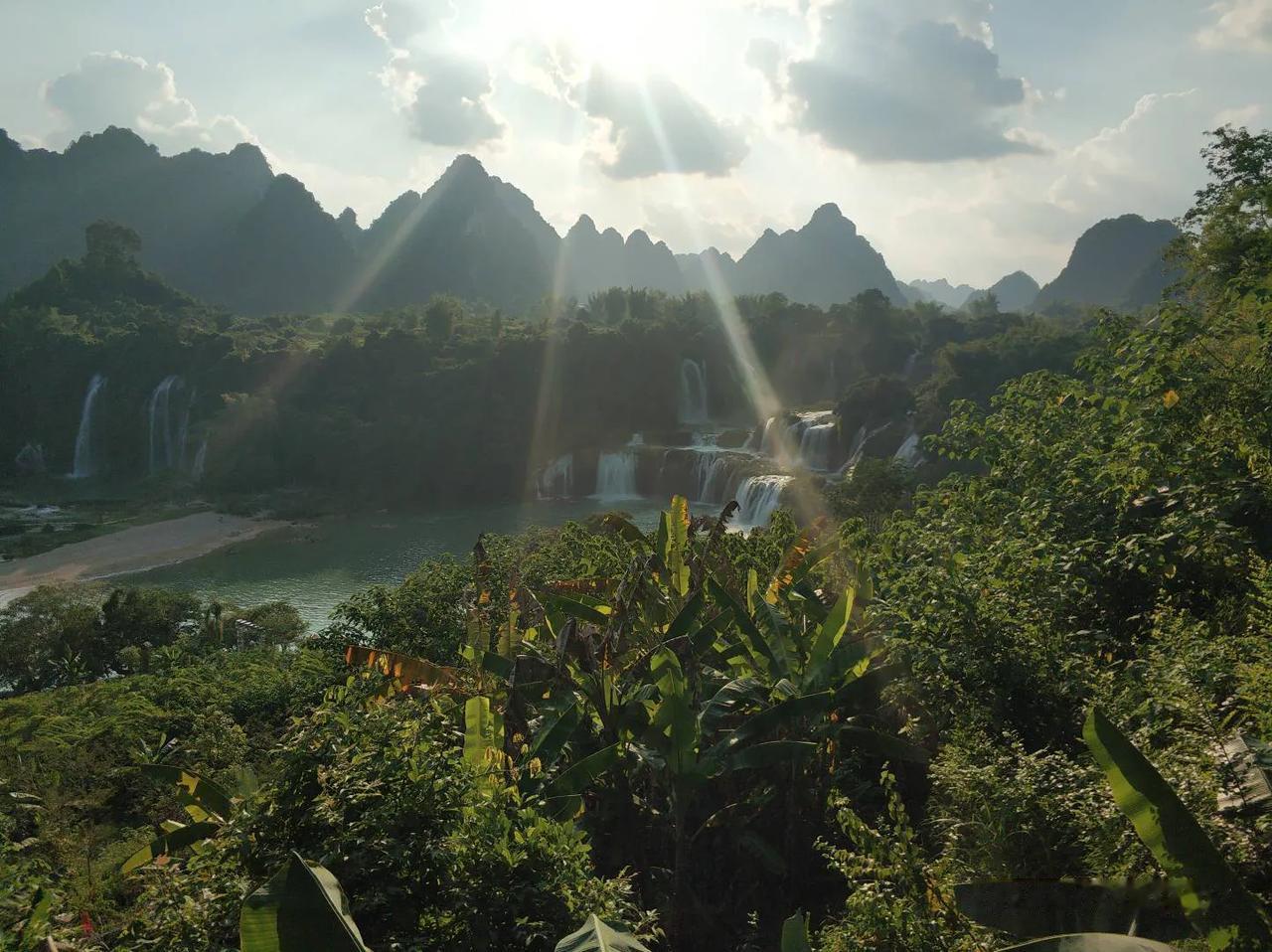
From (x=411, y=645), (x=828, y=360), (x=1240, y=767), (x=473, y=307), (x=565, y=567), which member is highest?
(x=473, y=307)

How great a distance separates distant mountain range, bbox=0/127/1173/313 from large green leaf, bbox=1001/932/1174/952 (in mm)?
101575

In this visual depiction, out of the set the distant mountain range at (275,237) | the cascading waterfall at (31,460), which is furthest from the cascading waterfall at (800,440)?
the distant mountain range at (275,237)

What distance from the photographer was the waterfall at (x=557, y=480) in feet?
138

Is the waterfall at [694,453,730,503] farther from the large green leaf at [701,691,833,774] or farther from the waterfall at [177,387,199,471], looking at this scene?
the waterfall at [177,387,199,471]

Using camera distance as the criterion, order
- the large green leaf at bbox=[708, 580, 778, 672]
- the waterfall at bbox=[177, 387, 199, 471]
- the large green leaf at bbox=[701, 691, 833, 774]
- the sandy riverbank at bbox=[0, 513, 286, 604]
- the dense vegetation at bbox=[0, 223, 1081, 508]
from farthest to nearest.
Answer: the waterfall at bbox=[177, 387, 199, 471] → the dense vegetation at bbox=[0, 223, 1081, 508] → the sandy riverbank at bbox=[0, 513, 286, 604] → the large green leaf at bbox=[708, 580, 778, 672] → the large green leaf at bbox=[701, 691, 833, 774]

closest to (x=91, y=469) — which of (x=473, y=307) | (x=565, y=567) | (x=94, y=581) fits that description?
(x=94, y=581)

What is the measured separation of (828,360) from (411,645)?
169 ft

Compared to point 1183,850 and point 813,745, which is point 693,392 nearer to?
point 813,745

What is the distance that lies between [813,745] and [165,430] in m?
55.1

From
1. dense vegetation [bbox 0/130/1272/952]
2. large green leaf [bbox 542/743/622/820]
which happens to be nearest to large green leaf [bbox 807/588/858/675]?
dense vegetation [bbox 0/130/1272/952]

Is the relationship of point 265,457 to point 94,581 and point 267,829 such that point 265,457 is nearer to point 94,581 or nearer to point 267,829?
point 94,581

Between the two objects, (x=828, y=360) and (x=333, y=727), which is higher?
(x=828, y=360)

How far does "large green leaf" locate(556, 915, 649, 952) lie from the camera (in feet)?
8.57

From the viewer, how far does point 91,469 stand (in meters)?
50.5
